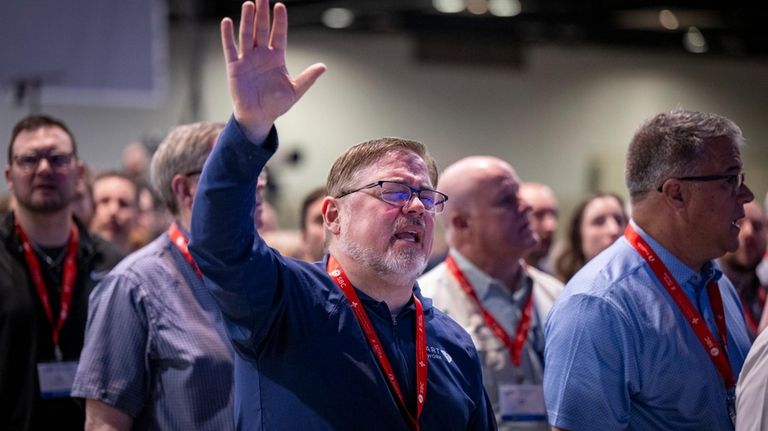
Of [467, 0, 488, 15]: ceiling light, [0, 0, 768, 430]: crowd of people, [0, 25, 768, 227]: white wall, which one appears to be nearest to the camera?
[0, 0, 768, 430]: crowd of people

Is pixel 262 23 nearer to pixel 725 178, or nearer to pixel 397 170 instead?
pixel 397 170

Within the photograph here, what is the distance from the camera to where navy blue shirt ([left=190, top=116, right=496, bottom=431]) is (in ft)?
5.92

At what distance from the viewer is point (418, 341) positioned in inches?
86.1

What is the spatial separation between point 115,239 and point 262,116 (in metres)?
3.18

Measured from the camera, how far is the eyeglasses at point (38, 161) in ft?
11.6

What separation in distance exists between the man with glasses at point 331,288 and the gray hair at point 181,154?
2.27ft

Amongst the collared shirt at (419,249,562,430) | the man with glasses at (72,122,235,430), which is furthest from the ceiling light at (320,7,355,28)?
the man with glasses at (72,122,235,430)

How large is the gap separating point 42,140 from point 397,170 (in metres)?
1.91

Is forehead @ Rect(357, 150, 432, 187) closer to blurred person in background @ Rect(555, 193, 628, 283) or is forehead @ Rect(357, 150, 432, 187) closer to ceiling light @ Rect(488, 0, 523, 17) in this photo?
blurred person in background @ Rect(555, 193, 628, 283)

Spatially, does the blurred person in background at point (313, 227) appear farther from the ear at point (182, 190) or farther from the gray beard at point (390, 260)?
the gray beard at point (390, 260)

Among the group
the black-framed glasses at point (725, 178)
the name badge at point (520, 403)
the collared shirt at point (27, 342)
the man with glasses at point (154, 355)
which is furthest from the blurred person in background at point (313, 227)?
the black-framed glasses at point (725, 178)

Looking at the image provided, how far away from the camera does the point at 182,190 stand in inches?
111

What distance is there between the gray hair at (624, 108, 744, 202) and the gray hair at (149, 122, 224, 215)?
1.18m

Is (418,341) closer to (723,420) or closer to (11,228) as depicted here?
(723,420)
